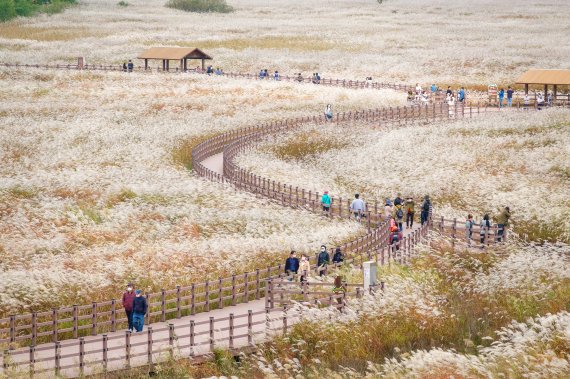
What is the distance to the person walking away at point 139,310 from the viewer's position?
82.6ft

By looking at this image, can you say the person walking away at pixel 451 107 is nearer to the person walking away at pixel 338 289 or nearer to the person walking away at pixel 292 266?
the person walking away at pixel 292 266

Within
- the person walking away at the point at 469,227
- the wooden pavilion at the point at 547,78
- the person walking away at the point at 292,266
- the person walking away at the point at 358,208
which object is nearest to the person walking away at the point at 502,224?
the person walking away at the point at 469,227

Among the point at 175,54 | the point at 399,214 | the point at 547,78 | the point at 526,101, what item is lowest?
the point at 399,214

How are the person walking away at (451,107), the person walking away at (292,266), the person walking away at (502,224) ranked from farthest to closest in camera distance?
the person walking away at (451,107)
the person walking away at (502,224)
the person walking away at (292,266)

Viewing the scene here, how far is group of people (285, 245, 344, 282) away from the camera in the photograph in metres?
29.5

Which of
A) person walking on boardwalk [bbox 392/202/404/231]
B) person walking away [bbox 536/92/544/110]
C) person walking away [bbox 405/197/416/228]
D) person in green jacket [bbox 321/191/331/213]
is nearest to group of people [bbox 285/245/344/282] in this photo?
person walking on boardwalk [bbox 392/202/404/231]

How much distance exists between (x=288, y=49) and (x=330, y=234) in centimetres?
9178

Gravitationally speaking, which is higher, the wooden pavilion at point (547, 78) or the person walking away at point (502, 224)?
the wooden pavilion at point (547, 78)

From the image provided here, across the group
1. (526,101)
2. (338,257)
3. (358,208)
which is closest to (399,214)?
(358,208)

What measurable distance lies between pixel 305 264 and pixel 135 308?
5.88 metres

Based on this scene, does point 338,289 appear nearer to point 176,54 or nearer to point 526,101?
point 526,101

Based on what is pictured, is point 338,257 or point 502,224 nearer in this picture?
point 338,257

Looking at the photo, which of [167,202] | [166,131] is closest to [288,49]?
[166,131]

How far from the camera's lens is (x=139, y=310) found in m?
25.3
